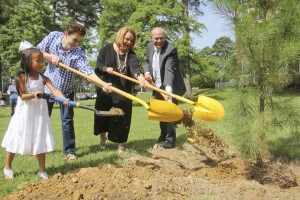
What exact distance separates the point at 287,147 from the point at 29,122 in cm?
360

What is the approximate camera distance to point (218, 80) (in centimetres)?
413

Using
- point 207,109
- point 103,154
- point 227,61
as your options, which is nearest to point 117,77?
point 103,154

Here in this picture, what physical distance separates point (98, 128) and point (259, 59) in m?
2.53

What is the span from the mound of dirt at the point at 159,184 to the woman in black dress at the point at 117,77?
736 mm

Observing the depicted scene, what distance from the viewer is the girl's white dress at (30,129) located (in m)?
3.68

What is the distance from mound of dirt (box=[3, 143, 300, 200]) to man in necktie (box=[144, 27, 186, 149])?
0.99m

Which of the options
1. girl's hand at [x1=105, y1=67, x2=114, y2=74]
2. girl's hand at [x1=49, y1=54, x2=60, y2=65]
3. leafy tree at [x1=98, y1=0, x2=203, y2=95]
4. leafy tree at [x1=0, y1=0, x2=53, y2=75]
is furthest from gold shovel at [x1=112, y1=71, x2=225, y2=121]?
leafy tree at [x1=0, y1=0, x2=53, y2=75]

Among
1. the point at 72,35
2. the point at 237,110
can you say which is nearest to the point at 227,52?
the point at 237,110

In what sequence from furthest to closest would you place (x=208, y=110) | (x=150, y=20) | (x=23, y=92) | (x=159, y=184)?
(x=150, y=20)
(x=208, y=110)
(x=23, y=92)
(x=159, y=184)

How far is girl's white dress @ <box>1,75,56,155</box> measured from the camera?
3684 millimetres

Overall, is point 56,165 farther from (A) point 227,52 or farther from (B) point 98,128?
(A) point 227,52

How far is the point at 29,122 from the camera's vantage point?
372cm

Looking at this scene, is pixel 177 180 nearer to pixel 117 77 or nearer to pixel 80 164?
pixel 80 164

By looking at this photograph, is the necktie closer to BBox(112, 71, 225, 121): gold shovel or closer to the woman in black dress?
the woman in black dress
